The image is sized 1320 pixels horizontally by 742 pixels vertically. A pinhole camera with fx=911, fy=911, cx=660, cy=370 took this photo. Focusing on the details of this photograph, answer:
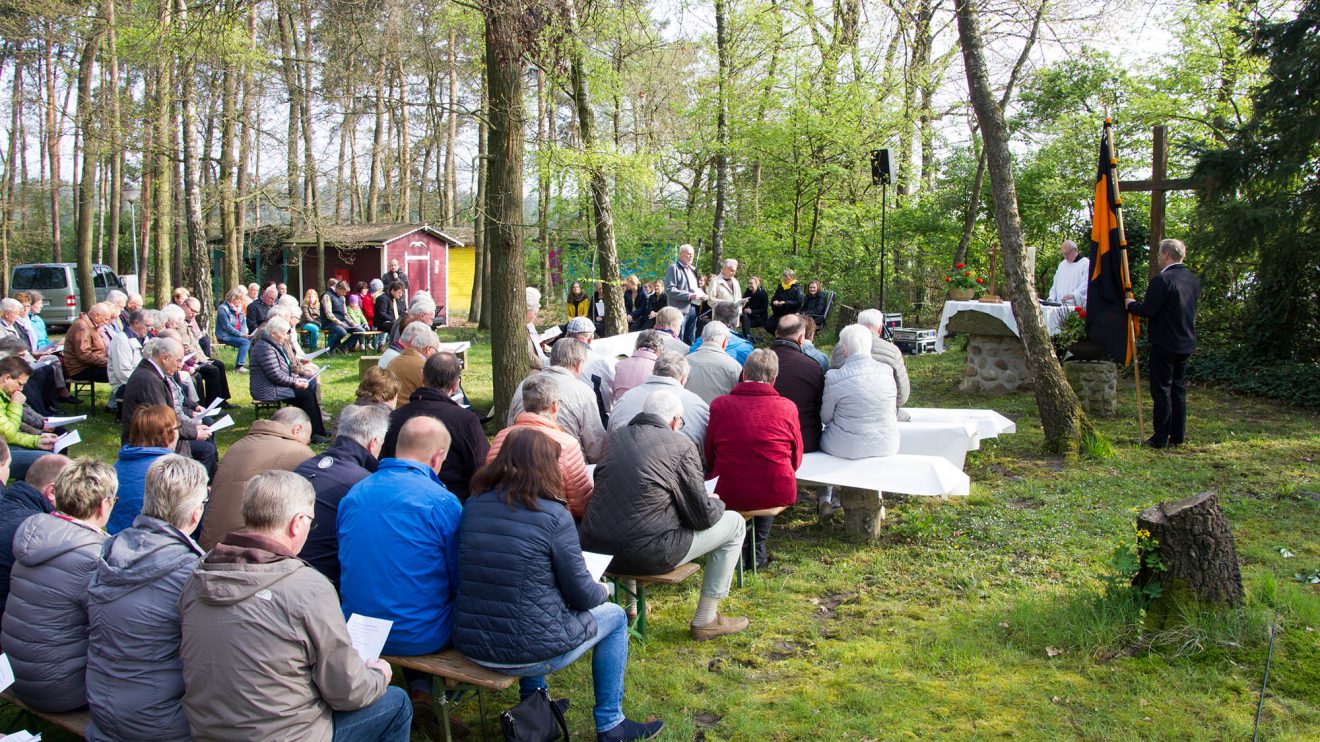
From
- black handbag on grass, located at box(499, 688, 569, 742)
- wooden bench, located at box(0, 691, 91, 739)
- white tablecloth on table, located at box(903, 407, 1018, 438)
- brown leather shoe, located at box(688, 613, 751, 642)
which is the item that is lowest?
brown leather shoe, located at box(688, 613, 751, 642)

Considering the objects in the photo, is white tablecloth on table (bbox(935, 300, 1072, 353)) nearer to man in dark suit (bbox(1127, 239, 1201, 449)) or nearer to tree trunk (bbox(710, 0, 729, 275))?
man in dark suit (bbox(1127, 239, 1201, 449))

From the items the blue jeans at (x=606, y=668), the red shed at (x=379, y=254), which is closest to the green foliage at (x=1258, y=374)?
the blue jeans at (x=606, y=668)

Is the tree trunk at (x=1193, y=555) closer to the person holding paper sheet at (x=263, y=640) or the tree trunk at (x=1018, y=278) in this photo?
the tree trunk at (x=1018, y=278)

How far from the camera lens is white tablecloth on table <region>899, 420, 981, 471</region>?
19.9 ft

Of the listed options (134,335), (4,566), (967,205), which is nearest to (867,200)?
(967,205)

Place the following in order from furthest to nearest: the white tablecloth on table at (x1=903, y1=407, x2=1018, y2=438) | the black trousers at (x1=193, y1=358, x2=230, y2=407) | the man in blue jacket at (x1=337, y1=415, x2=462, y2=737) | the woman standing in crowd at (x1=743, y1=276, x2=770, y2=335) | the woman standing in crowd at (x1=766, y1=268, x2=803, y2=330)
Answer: the woman standing in crowd at (x1=743, y1=276, x2=770, y2=335)
the woman standing in crowd at (x1=766, y1=268, x2=803, y2=330)
the black trousers at (x1=193, y1=358, x2=230, y2=407)
the white tablecloth on table at (x1=903, y1=407, x2=1018, y2=438)
the man in blue jacket at (x1=337, y1=415, x2=462, y2=737)

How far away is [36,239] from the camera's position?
33969 mm

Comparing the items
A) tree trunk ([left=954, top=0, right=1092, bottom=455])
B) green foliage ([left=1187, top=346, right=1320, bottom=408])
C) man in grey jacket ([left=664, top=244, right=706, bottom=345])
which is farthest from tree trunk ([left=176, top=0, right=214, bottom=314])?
green foliage ([left=1187, top=346, right=1320, bottom=408])

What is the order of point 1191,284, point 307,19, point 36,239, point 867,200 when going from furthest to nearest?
point 36,239 → point 307,19 → point 867,200 → point 1191,284

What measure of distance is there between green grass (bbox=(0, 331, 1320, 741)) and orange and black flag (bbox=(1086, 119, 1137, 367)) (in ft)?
6.09

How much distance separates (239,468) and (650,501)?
1.82m

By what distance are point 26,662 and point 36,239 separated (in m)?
38.1

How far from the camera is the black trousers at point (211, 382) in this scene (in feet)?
30.6

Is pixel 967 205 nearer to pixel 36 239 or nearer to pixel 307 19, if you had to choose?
pixel 307 19
